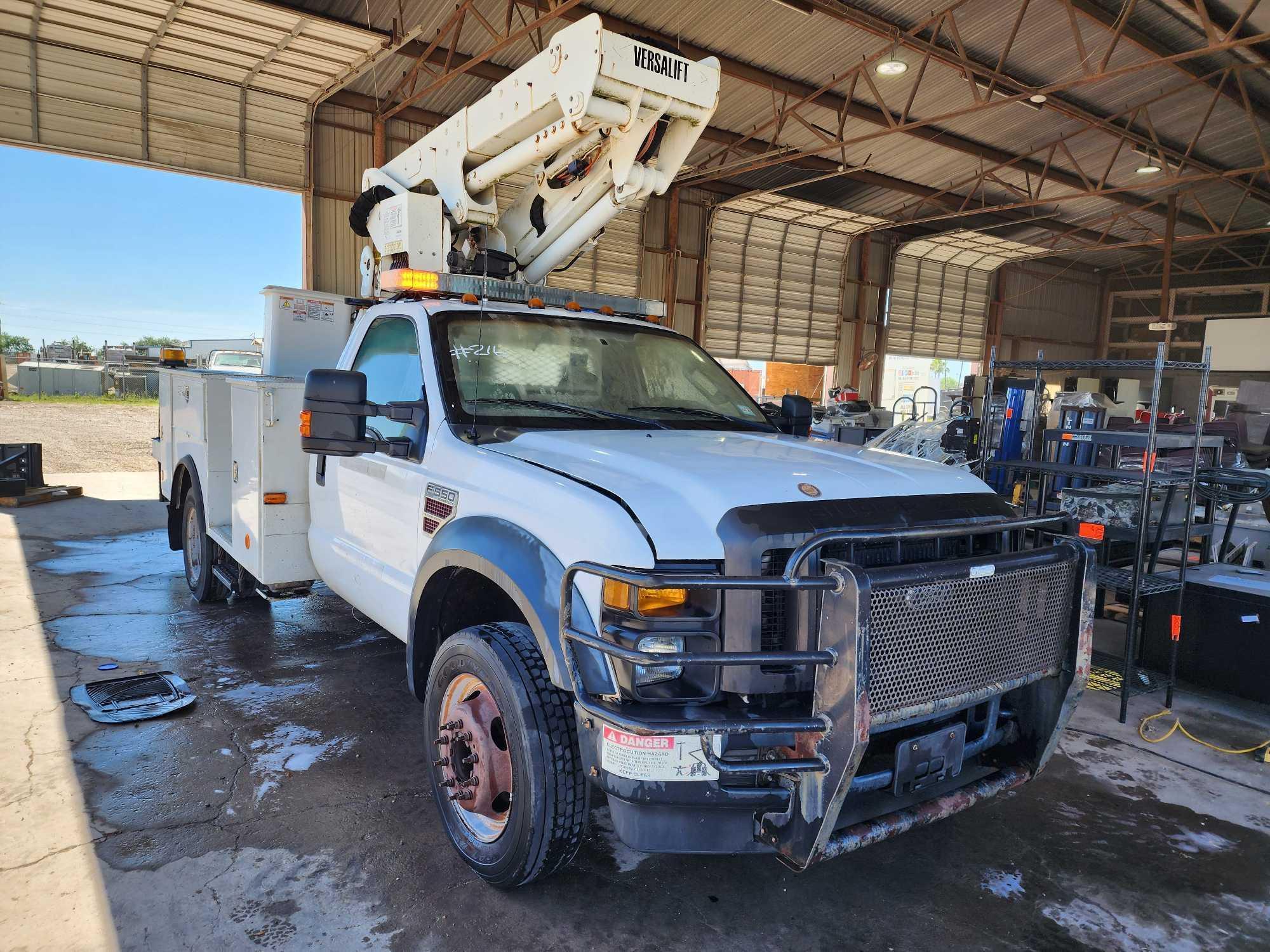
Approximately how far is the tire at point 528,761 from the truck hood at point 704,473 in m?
0.53

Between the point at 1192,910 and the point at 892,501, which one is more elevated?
the point at 892,501

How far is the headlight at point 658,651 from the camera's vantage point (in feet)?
7.16

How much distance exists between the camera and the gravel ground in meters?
13.7

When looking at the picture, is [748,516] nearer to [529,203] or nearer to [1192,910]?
[1192,910]

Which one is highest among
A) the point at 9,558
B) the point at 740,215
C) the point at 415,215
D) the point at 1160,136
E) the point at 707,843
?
the point at 1160,136

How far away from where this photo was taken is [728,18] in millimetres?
Result: 11266

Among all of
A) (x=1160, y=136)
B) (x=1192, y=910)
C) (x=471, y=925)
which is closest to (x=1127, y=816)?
(x=1192, y=910)

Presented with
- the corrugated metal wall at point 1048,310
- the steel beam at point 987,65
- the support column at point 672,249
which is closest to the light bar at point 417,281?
the steel beam at point 987,65

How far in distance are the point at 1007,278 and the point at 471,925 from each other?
2766cm

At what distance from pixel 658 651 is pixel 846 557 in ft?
1.95

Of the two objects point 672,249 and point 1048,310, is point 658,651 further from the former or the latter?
point 1048,310

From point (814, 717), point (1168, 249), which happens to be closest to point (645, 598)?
point (814, 717)

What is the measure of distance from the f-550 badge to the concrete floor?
1.10 metres

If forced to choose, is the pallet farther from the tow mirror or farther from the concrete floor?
the tow mirror
